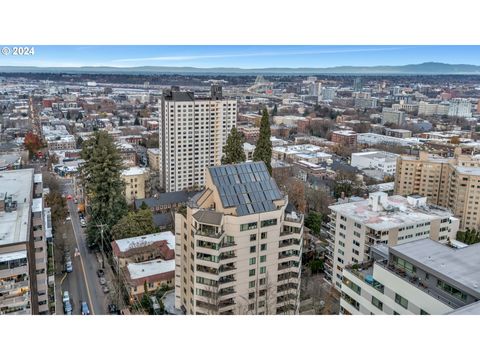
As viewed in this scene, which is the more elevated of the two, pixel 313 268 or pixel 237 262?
pixel 237 262

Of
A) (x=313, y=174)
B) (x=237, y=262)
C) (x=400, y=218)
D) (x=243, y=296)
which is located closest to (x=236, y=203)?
(x=237, y=262)

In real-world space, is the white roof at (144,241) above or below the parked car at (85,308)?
above

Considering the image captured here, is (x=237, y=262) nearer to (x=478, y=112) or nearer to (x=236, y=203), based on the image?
(x=236, y=203)

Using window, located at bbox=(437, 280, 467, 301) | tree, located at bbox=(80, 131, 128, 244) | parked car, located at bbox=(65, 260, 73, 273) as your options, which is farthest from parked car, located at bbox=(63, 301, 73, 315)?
window, located at bbox=(437, 280, 467, 301)

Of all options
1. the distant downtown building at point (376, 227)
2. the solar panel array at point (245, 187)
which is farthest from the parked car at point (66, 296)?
the distant downtown building at point (376, 227)

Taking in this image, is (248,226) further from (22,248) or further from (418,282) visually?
(22,248)

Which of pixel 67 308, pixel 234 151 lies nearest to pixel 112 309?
pixel 67 308

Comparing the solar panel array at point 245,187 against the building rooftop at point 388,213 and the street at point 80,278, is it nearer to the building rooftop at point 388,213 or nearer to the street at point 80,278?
the building rooftop at point 388,213
